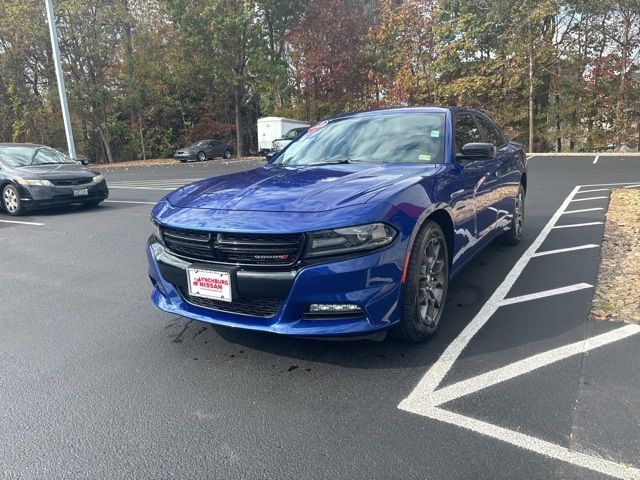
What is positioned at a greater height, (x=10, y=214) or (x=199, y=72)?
(x=199, y=72)

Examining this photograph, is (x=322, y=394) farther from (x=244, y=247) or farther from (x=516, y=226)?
(x=516, y=226)

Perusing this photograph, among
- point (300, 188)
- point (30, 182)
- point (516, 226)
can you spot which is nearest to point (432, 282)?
point (300, 188)

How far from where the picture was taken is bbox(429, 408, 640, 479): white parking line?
204 centimetres

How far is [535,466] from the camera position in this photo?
209cm

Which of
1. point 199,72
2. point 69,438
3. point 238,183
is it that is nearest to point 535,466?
point 69,438

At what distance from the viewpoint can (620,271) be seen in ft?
15.4

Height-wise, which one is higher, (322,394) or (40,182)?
(40,182)

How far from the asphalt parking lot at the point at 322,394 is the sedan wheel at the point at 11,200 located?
17.7ft

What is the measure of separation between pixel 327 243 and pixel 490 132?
347 centimetres

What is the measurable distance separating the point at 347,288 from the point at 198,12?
28207 millimetres

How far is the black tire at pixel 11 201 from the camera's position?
361 inches

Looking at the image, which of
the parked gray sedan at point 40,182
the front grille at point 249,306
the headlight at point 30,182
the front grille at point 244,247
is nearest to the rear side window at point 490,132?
the front grille at point 244,247

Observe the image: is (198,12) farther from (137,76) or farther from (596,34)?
(596,34)

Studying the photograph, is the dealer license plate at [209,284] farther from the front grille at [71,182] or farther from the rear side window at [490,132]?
the front grille at [71,182]
